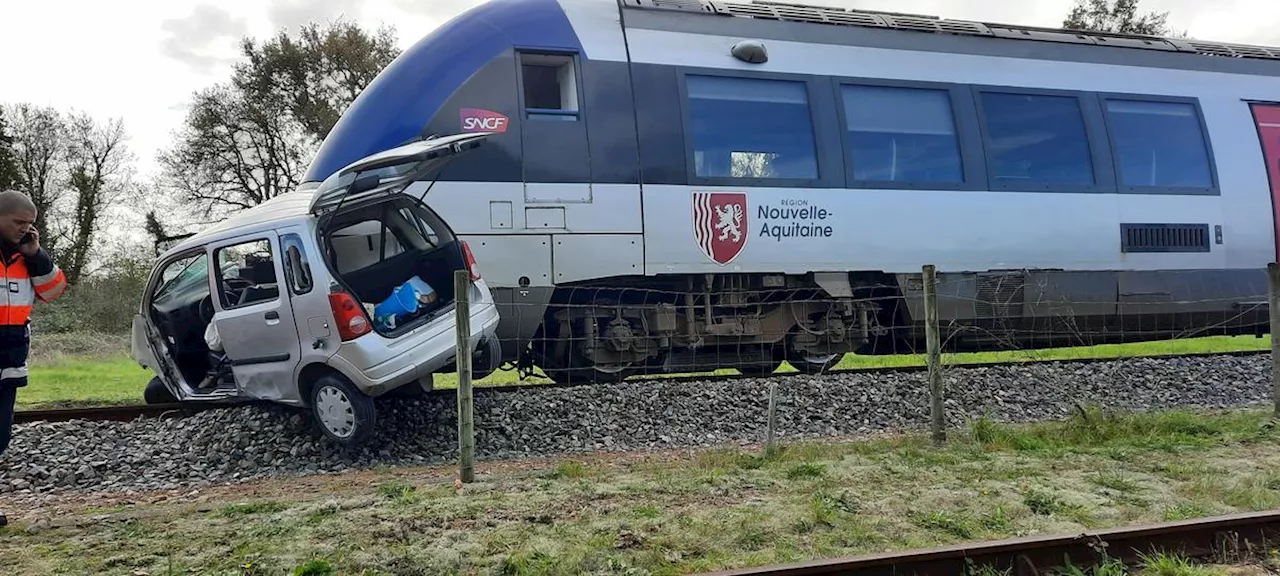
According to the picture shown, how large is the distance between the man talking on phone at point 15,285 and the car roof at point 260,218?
1761mm

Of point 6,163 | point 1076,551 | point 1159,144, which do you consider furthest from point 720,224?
point 6,163

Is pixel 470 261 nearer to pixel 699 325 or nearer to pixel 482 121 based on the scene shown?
pixel 482 121

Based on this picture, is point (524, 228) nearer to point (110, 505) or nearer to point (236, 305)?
point (236, 305)

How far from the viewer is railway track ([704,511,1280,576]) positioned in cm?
323

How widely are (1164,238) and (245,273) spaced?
8849 mm

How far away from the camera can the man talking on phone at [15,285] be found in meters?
4.23

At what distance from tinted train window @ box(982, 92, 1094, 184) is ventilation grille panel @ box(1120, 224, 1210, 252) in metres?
0.70

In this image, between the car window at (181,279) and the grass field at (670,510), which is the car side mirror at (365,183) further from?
the grass field at (670,510)

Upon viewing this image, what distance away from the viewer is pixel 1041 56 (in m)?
8.69

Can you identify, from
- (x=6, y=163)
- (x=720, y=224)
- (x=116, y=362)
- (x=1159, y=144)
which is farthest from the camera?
(x=6, y=163)

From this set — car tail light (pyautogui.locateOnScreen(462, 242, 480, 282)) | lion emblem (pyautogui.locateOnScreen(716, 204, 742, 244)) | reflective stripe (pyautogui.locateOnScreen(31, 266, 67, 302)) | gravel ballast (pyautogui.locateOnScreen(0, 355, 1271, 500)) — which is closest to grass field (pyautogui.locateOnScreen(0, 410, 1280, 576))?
gravel ballast (pyautogui.locateOnScreen(0, 355, 1271, 500))

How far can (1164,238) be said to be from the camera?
8703 mm

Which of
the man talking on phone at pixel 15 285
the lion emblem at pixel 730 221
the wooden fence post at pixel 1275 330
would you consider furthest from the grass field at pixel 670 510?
the lion emblem at pixel 730 221

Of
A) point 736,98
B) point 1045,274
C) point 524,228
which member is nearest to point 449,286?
point 524,228
